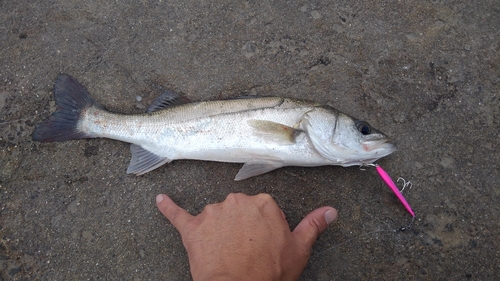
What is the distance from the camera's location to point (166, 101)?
11.5 feet

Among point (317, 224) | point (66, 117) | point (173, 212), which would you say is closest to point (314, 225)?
point (317, 224)

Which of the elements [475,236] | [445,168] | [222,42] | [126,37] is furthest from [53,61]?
[475,236]

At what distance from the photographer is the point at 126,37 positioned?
3.83 meters

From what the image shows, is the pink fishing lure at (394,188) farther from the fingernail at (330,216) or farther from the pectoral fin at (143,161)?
the pectoral fin at (143,161)

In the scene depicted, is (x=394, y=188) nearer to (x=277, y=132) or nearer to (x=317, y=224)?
(x=317, y=224)

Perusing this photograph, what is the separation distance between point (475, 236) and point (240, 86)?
256cm

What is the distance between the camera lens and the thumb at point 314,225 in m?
2.83

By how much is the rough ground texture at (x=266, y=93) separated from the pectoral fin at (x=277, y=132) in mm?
386

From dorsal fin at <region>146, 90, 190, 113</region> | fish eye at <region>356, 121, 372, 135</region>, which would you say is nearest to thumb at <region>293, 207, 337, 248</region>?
fish eye at <region>356, 121, 372, 135</region>

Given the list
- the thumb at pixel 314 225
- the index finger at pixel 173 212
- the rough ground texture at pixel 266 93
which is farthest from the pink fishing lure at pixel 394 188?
the index finger at pixel 173 212

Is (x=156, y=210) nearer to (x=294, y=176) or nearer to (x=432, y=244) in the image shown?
Result: (x=294, y=176)

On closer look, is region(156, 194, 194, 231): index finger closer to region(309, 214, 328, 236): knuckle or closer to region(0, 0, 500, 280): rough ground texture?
region(0, 0, 500, 280): rough ground texture

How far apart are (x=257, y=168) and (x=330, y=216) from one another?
759 mm

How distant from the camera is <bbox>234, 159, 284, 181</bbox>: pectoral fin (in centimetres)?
323
